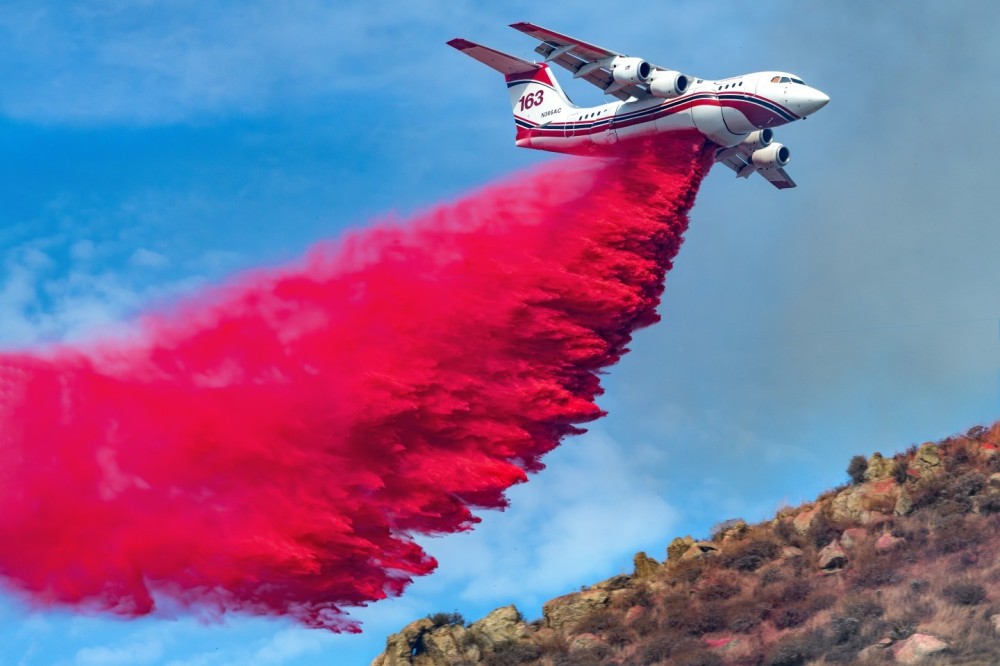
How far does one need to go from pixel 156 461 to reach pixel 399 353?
19.6ft

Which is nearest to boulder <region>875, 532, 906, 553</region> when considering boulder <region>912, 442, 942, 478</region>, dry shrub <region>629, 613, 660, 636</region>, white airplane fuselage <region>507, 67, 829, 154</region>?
boulder <region>912, 442, 942, 478</region>

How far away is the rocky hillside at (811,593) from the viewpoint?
88.8 ft

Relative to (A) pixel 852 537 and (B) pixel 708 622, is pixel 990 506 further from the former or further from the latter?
(B) pixel 708 622

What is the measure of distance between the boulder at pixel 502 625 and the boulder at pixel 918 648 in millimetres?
11595

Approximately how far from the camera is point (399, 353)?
26.9 m

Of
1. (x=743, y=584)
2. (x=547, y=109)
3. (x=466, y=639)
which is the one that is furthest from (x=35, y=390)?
(x=743, y=584)

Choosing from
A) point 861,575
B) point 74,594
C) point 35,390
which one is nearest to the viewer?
point 74,594

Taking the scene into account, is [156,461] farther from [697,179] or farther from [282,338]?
[697,179]

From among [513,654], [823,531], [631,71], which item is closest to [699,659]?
[513,654]

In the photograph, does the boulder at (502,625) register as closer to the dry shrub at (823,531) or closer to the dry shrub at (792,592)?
the dry shrub at (792,592)

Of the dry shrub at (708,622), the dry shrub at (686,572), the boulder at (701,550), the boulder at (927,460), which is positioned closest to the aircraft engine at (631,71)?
the dry shrub at (708,622)

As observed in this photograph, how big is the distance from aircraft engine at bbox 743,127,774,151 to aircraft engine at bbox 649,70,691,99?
3906mm

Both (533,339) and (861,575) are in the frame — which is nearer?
(533,339)

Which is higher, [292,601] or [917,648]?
[292,601]
